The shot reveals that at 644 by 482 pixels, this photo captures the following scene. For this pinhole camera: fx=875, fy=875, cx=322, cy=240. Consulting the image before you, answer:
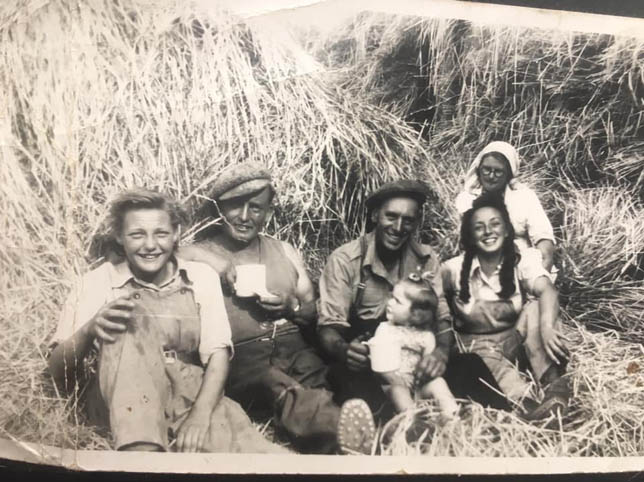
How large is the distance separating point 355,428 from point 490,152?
57 cm

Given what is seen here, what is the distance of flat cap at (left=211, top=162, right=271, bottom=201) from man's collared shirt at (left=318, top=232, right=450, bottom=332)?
185 mm

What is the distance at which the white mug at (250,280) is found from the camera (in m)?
1.54

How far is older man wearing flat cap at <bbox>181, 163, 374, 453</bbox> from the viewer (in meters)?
1.53

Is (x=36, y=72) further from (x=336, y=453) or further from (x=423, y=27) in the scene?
(x=336, y=453)

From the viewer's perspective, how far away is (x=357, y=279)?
1.58m

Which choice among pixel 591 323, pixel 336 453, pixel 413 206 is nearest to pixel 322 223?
pixel 413 206

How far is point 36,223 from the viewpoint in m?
1.51

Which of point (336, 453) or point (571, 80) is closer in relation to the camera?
point (336, 453)

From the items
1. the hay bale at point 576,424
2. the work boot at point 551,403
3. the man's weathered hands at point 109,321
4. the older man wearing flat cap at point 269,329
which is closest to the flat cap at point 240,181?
the older man wearing flat cap at point 269,329

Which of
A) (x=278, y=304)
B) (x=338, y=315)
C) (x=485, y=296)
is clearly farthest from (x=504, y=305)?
(x=278, y=304)

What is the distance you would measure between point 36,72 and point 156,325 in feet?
1.59

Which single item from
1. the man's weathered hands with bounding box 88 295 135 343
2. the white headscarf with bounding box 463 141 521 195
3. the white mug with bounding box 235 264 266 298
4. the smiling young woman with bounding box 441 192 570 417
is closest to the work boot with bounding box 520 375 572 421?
the smiling young woman with bounding box 441 192 570 417

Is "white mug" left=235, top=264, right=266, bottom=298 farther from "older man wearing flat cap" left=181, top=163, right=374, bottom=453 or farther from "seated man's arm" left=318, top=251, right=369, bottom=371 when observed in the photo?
"seated man's arm" left=318, top=251, right=369, bottom=371

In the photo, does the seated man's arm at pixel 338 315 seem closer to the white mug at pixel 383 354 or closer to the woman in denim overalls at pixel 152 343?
the white mug at pixel 383 354
